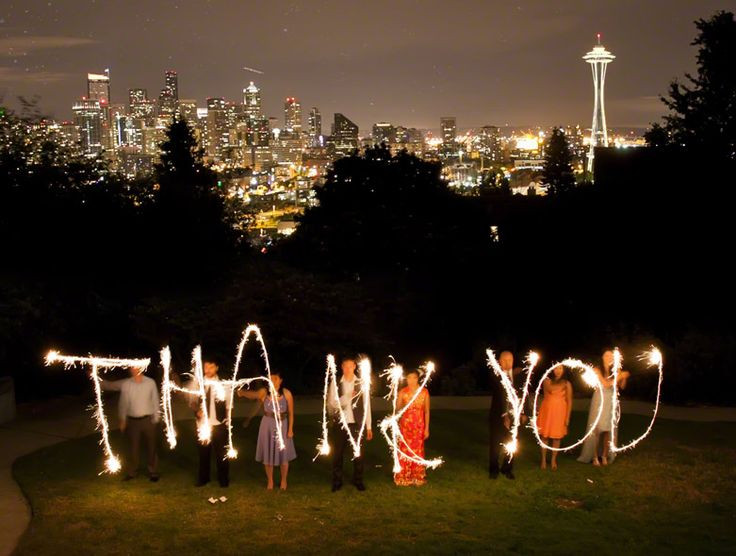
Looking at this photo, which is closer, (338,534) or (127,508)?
(338,534)

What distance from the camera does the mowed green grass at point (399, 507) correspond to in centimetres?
1006

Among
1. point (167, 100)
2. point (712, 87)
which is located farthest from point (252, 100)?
point (712, 87)

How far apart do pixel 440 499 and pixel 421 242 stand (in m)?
16.4

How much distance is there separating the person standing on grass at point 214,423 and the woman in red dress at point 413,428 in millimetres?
2328

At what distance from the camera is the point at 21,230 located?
23.6 metres

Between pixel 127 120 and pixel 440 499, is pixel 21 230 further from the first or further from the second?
pixel 127 120

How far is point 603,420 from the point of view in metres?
13.0

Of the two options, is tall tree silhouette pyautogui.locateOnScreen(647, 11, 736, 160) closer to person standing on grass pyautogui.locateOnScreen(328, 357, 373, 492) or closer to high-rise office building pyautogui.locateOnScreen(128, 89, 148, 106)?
person standing on grass pyautogui.locateOnScreen(328, 357, 373, 492)

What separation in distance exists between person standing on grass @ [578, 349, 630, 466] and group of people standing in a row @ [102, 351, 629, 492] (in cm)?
5

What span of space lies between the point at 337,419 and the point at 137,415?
277cm

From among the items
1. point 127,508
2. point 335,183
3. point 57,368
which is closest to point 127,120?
point 335,183

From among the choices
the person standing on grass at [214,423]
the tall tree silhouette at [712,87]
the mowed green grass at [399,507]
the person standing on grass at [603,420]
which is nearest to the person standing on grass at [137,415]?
the mowed green grass at [399,507]

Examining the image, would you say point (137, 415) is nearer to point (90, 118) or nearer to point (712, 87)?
point (712, 87)

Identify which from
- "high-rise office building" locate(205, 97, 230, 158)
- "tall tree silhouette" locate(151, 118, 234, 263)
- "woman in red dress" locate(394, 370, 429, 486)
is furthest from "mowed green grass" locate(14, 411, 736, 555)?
"high-rise office building" locate(205, 97, 230, 158)
